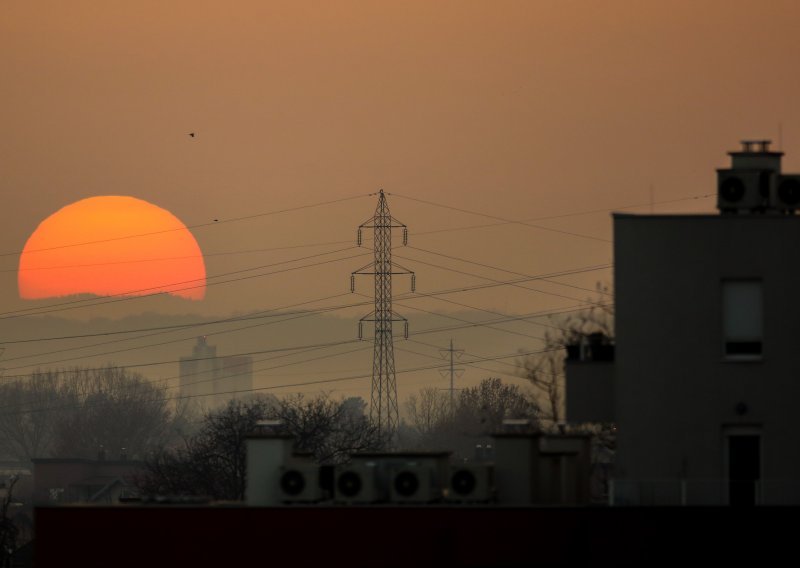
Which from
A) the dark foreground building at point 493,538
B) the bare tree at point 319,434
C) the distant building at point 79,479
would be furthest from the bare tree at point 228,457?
the dark foreground building at point 493,538

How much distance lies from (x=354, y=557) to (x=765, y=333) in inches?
470

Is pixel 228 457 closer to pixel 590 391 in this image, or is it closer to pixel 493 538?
pixel 590 391

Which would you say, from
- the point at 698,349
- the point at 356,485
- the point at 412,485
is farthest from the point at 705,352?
the point at 356,485

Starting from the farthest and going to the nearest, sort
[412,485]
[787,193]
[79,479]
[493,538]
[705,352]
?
[79,479] < [787,193] < [705,352] < [412,485] < [493,538]

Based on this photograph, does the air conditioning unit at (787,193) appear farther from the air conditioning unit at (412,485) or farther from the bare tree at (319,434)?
the bare tree at (319,434)

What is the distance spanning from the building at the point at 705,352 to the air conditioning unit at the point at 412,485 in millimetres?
4733

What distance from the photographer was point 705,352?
4459 centimetres

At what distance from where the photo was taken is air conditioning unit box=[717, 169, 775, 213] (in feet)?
159

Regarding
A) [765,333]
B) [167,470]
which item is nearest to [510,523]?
[765,333]

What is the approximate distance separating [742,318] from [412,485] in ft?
30.8

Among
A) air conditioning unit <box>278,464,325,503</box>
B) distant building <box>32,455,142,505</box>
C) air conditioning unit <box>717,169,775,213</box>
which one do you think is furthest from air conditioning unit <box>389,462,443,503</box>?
distant building <box>32,455,142,505</box>

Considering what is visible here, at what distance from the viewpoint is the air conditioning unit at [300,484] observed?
44094mm

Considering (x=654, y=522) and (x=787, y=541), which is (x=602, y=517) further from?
(x=787, y=541)

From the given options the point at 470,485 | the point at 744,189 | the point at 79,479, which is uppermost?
the point at 744,189
